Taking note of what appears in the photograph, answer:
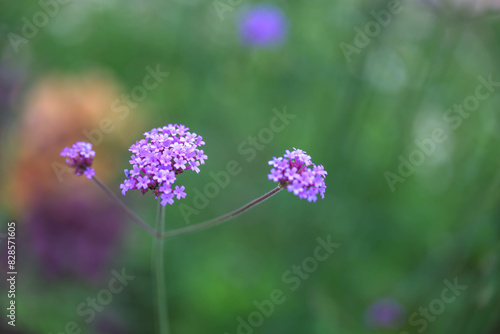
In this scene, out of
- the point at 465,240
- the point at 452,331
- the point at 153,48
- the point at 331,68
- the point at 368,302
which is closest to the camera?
the point at 452,331

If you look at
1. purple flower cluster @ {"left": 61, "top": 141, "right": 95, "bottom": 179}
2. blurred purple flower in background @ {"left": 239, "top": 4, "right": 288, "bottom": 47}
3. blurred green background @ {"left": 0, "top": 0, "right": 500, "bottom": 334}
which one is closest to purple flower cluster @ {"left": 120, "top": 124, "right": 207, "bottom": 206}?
purple flower cluster @ {"left": 61, "top": 141, "right": 95, "bottom": 179}

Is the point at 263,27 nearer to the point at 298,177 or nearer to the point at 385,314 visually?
the point at 385,314

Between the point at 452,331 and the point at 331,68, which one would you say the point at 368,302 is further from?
the point at 331,68

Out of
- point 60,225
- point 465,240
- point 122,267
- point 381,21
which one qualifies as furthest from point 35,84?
point 465,240

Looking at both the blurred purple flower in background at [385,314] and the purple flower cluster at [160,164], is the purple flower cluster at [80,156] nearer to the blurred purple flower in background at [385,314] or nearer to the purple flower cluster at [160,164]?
the purple flower cluster at [160,164]

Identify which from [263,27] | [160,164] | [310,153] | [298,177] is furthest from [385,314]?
[263,27]

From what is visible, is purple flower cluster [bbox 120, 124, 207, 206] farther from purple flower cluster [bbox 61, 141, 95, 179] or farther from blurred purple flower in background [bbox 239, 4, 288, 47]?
blurred purple flower in background [bbox 239, 4, 288, 47]

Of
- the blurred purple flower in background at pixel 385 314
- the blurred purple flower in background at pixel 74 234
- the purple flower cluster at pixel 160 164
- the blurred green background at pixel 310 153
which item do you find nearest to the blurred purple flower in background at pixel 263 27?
the blurred green background at pixel 310 153
